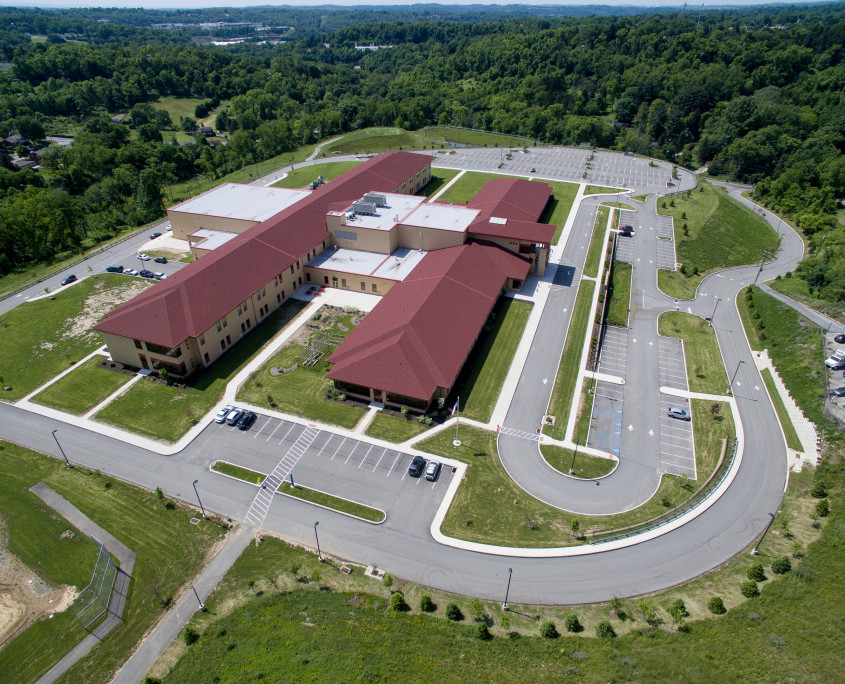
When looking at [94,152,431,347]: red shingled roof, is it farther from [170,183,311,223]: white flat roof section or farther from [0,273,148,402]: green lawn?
[0,273,148,402]: green lawn

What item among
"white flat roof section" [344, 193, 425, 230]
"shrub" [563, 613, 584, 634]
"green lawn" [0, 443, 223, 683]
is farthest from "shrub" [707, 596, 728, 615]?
"white flat roof section" [344, 193, 425, 230]

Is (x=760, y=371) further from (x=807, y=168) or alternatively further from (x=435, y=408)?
(x=807, y=168)

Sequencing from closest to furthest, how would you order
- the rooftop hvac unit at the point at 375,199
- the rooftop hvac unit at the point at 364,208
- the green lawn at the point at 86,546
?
the green lawn at the point at 86,546 → the rooftop hvac unit at the point at 364,208 → the rooftop hvac unit at the point at 375,199

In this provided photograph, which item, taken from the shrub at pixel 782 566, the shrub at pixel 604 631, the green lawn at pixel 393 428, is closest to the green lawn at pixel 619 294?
the green lawn at pixel 393 428

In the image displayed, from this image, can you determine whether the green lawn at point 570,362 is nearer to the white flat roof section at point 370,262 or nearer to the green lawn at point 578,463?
the green lawn at point 578,463

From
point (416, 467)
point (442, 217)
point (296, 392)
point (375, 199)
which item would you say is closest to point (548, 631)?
point (416, 467)

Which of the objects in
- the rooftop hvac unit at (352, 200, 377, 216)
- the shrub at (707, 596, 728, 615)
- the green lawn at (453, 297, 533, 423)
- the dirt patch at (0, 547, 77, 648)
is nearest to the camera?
the shrub at (707, 596, 728, 615)

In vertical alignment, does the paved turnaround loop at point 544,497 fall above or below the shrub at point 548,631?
below
